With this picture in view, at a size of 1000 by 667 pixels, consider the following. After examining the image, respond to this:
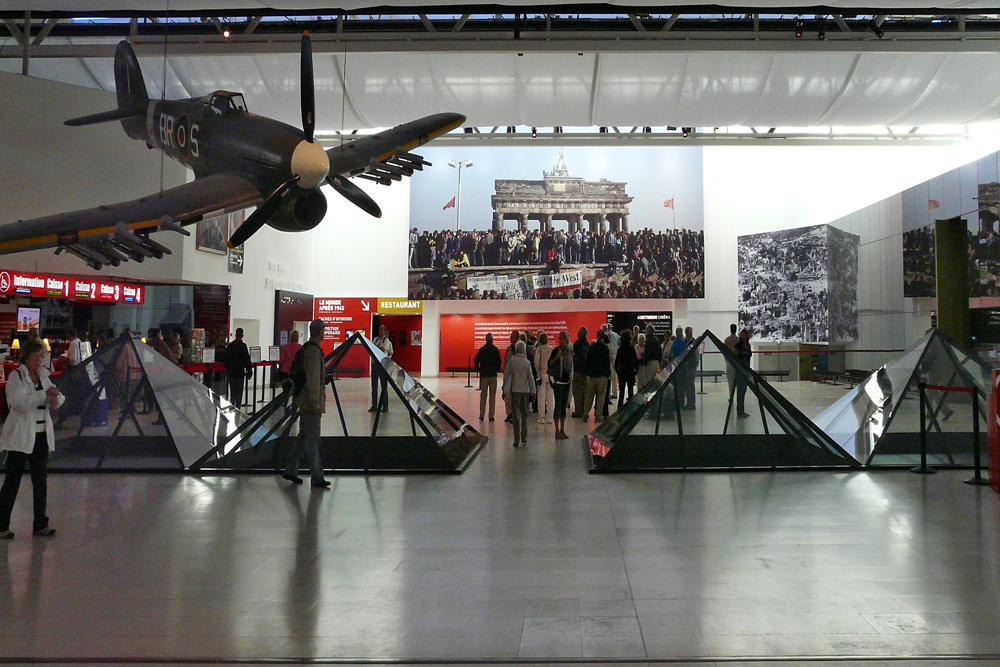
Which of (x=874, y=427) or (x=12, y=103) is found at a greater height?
(x=12, y=103)

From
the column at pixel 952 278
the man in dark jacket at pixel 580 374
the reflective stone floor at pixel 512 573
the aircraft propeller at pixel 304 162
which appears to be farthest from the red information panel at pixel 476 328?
the aircraft propeller at pixel 304 162

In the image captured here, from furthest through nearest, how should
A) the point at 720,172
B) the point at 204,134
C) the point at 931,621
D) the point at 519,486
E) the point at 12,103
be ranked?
1. the point at 720,172
2. the point at 12,103
3. the point at 519,486
4. the point at 204,134
5. the point at 931,621

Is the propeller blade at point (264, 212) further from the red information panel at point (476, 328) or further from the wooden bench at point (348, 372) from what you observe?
the red information panel at point (476, 328)

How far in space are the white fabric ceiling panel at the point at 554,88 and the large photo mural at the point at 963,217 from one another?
837 cm

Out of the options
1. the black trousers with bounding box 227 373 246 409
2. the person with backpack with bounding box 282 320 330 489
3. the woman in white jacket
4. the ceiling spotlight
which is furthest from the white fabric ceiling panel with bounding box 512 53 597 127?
the woman in white jacket

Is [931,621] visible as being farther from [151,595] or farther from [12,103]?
[12,103]

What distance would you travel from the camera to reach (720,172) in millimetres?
24062

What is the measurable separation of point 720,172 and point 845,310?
7.41 metres

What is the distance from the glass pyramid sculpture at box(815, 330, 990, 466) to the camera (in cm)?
692

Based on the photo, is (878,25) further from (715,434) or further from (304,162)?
(304,162)

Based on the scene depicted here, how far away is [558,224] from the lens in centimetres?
2425

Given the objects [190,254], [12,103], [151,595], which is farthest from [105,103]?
[151,595]

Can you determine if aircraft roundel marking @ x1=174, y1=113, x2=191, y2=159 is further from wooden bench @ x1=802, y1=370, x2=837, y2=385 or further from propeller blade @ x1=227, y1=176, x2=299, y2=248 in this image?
wooden bench @ x1=802, y1=370, x2=837, y2=385

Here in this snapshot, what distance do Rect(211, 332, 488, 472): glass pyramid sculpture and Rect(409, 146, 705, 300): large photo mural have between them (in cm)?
1657
